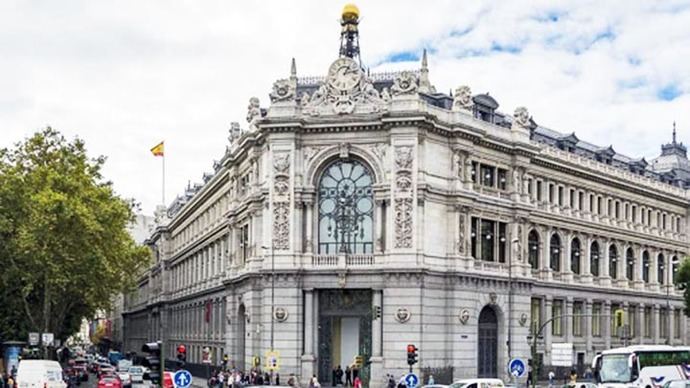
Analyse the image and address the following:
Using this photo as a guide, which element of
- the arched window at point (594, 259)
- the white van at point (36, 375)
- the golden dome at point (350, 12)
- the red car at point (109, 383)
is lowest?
the red car at point (109, 383)

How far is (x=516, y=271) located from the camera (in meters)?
79.1

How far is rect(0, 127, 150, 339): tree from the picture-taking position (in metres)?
72.8

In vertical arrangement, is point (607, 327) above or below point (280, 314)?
below

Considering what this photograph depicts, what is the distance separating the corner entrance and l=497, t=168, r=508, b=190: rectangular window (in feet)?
47.5

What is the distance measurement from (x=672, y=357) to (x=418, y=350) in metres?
16.5

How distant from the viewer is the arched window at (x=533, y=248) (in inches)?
3285

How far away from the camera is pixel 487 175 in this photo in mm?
78312

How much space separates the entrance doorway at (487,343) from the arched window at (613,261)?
21.5m

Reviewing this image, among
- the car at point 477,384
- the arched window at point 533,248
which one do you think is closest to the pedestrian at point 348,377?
the car at point 477,384

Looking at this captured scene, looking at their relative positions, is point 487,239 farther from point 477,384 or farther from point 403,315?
point 477,384

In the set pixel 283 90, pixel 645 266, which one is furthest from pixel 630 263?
pixel 283 90

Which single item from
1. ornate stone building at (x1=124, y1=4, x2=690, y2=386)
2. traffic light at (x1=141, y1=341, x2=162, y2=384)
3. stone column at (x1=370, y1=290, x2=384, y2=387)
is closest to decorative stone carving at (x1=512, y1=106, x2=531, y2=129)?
ornate stone building at (x1=124, y1=4, x2=690, y2=386)

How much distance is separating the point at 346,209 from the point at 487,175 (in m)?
11.6

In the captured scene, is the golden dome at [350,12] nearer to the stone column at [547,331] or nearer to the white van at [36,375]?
the stone column at [547,331]
